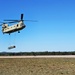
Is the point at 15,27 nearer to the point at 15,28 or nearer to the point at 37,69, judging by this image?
the point at 15,28

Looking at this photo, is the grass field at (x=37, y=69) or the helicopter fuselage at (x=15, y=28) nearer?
the grass field at (x=37, y=69)

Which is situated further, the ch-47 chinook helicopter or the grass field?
the ch-47 chinook helicopter

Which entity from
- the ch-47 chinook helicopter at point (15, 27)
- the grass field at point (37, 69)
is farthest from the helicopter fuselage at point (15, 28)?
the grass field at point (37, 69)

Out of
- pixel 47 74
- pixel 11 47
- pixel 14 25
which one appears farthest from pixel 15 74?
pixel 14 25

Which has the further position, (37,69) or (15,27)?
(15,27)

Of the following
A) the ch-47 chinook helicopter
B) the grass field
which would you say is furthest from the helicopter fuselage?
the grass field

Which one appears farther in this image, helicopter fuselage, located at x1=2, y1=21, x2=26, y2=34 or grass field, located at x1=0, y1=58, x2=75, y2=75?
helicopter fuselage, located at x1=2, y1=21, x2=26, y2=34

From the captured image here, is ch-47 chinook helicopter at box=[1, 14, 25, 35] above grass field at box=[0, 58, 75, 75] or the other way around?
above

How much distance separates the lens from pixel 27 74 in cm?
2252

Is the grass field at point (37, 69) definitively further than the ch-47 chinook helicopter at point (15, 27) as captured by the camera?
No

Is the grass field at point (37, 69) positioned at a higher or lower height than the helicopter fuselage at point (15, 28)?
lower

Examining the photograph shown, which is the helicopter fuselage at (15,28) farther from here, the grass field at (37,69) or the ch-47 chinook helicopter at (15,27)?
the grass field at (37,69)

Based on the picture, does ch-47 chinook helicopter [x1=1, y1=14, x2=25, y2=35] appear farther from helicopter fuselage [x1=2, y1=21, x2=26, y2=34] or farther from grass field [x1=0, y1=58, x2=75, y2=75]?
grass field [x1=0, y1=58, x2=75, y2=75]

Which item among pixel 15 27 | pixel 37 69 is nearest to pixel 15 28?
pixel 15 27
